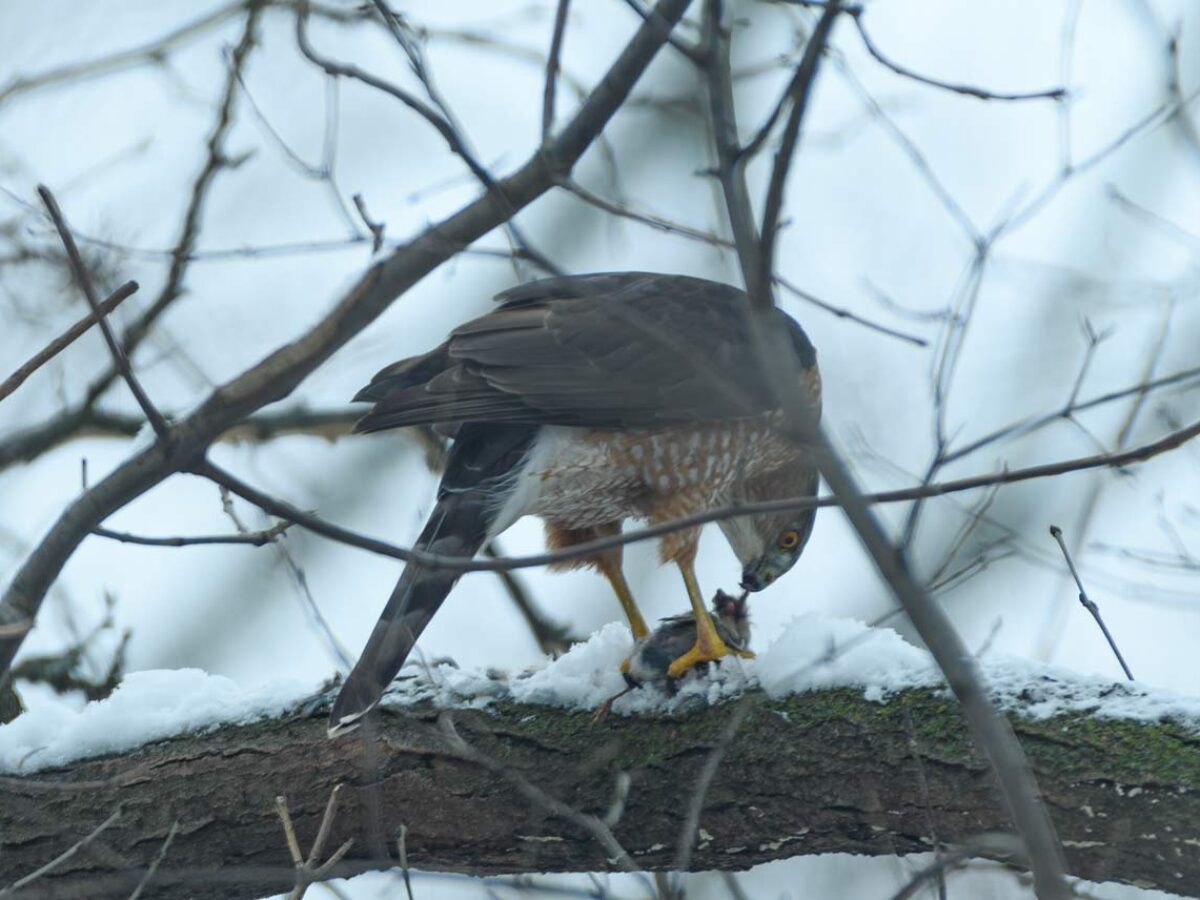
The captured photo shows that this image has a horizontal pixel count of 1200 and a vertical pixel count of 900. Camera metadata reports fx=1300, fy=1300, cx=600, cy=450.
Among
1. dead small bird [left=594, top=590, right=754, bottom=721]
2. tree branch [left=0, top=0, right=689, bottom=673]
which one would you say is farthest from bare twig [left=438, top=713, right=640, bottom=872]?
tree branch [left=0, top=0, right=689, bottom=673]

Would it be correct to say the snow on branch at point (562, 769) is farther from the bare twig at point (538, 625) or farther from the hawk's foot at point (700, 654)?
the bare twig at point (538, 625)

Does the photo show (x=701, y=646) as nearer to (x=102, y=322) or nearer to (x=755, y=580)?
(x=755, y=580)

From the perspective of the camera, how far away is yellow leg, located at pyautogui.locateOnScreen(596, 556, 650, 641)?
4052 millimetres

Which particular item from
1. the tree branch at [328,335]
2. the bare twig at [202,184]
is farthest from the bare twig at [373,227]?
the bare twig at [202,184]

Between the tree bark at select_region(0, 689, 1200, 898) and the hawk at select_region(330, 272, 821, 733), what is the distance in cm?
42

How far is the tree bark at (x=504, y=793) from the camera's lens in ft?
9.73

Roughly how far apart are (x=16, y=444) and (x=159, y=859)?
2393mm

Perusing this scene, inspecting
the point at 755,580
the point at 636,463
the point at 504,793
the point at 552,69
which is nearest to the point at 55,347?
the point at 552,69

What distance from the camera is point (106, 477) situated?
7.88ft

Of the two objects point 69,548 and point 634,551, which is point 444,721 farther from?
point 634,551

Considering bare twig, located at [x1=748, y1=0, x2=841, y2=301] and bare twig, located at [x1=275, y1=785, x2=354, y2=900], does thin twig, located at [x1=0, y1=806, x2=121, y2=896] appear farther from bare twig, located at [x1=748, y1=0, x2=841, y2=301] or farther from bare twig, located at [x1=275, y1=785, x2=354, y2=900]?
bare twig, located at [x1=748, y1=0, x2=841, y2=301]

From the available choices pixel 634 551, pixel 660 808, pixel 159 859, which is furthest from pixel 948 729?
pixel 634 551

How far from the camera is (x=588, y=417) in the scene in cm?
387

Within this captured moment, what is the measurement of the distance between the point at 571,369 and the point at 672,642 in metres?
0.89
